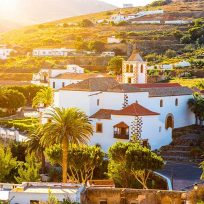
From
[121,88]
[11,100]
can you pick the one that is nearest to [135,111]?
[121,88]

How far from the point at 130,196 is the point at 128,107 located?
1691 centimetres

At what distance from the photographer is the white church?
45.1 meters

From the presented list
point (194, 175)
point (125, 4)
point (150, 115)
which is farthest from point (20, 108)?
point (125, 4)

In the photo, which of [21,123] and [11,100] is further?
[11,100]

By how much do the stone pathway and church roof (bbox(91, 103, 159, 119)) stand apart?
15.5 feet

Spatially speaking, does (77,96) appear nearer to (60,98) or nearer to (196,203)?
(60,98)

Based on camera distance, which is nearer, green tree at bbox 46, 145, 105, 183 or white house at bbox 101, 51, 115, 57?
green tree at bbox 46, 145, 105, 183

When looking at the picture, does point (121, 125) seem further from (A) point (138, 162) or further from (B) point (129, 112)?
(A) point (138, 162)

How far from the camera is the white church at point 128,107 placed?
4512 centimetres

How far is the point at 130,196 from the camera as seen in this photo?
1167 inches

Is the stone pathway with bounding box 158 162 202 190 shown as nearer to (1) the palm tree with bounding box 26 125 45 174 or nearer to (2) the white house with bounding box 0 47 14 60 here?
(1) the palm tree with bounding box 26 125 45 174

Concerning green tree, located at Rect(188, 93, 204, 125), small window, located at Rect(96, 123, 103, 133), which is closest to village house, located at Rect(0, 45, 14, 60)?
green tree, located at Rect(188, 93, 204, 125)

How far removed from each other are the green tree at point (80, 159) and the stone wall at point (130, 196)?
7.06 meters

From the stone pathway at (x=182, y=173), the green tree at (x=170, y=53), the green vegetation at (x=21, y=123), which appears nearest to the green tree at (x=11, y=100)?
the green vegetation at (x=21, y=123)
